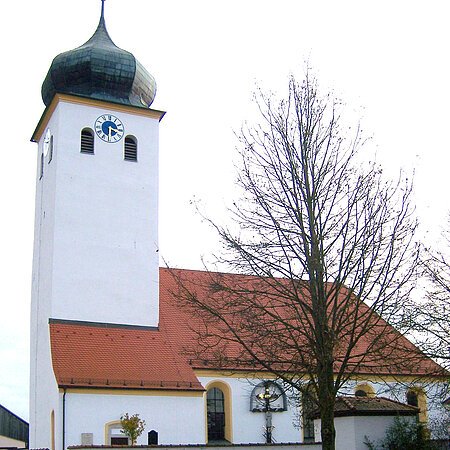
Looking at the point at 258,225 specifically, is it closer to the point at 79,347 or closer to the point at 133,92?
the point at 79,347

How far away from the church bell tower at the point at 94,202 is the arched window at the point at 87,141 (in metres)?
0.04

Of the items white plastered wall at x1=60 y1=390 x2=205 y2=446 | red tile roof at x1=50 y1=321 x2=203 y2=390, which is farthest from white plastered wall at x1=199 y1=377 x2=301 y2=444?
white plastered wall at x1=60 y1=390 x2=205 y2=446

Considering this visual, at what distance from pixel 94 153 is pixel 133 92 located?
3336 millimetres

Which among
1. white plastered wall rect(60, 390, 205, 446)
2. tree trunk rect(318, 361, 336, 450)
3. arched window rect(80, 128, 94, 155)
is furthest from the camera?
arched window rect(80, 128, 94, 155)

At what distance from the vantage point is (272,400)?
89.6 feet

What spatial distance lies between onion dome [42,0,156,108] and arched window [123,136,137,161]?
147 cm

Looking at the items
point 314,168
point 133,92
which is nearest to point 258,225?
point 314,168

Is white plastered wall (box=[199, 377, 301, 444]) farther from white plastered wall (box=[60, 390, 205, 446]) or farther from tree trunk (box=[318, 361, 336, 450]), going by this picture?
tree trunk (box=[318, 361, 336, 450])

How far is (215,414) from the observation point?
90.1 ft

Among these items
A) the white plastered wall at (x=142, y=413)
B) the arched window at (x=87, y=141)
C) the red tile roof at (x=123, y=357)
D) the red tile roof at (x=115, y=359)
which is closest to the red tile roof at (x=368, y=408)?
the red tile roof at (x=123, y=357)

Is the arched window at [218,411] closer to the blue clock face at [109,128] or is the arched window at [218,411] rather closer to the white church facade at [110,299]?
the white church facade at [110,299]

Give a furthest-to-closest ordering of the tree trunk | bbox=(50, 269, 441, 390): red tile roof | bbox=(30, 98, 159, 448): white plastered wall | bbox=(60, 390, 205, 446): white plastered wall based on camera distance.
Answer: bbox=(30, 98, 159, 448): white plastered wall → bbox=(50, 269, 441, 390): red tile roof → bbox=(60, 390, 205, 446): white plastered wall → the tree trunk

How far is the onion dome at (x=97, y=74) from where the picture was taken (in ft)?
95.3

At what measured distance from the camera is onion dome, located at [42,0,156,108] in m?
29.0
